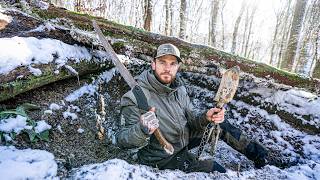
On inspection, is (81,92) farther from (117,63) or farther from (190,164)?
(190,164)

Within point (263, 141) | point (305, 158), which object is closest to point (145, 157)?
point (263, 141)

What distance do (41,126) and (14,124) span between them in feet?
0.98

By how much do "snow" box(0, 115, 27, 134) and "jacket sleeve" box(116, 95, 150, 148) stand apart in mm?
1021

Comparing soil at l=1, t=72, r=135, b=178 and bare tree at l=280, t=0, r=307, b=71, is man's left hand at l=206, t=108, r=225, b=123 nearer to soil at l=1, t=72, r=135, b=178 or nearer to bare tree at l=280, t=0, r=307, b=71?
soil at l=1, t=72, r=135, b=178

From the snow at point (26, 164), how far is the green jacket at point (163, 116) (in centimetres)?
82

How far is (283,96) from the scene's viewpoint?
4.15 metres

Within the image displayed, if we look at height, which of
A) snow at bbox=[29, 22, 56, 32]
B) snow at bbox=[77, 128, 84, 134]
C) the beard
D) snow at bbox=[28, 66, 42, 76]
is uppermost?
snow at bbox=[29, 22, 56, 32]

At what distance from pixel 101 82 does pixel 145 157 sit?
194 cm

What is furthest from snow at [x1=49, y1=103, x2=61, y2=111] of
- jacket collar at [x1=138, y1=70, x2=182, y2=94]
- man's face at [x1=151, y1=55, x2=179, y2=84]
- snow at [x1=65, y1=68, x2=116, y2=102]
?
man's face at [x1=151, y1=55, x2=179, y2=84]

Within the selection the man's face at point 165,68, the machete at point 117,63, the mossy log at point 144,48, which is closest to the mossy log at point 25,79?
the mossy log at point 144,48

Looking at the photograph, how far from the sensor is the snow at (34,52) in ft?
11.5

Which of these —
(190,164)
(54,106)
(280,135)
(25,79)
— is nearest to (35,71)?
(25,79)

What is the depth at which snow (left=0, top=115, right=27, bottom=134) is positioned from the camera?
9.76 feet

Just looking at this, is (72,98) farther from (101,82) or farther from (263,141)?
(263,141)
